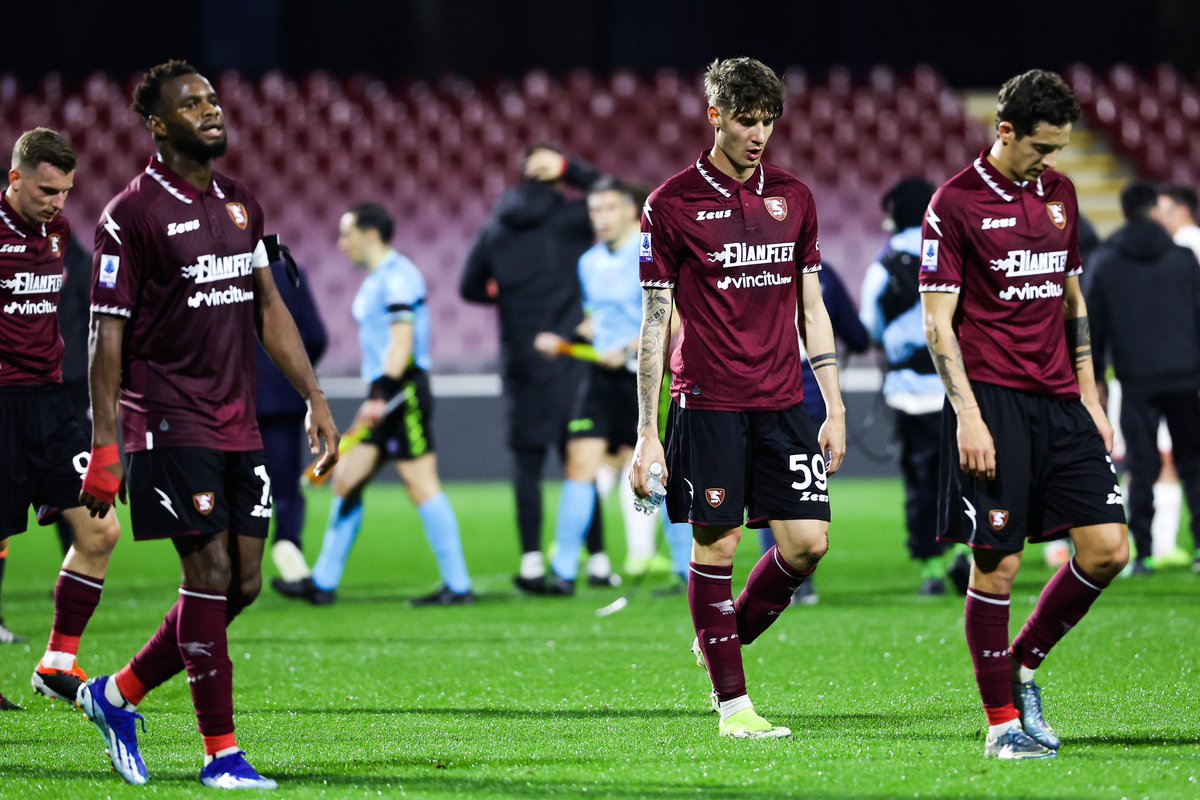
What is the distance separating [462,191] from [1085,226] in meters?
9.79

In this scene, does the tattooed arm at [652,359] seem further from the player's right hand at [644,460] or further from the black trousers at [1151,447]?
the black trousers at [1151,447]

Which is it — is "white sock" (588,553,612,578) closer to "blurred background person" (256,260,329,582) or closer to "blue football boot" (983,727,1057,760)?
"blurred background person" (256,260,329,582)

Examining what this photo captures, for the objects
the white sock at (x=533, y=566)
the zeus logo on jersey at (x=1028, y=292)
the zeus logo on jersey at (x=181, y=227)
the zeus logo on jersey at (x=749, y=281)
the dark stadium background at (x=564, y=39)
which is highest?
the dark stadium background at (x=564, y=39)

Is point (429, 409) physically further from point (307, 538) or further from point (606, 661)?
point (307, 538)

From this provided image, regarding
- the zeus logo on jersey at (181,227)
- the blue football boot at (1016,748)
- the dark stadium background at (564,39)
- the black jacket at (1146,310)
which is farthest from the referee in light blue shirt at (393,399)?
the dark stadium background at (564,39)

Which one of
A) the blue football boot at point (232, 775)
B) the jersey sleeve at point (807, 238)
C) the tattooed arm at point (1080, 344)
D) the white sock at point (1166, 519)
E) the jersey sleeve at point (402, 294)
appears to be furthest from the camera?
the white sock at point (1166, 519)

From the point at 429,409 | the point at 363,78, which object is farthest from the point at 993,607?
the point at 363,78

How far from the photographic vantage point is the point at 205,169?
4625 millimetres

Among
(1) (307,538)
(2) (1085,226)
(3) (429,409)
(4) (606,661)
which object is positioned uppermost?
(2) (1085,226)

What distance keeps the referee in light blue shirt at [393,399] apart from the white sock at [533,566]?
39 cm

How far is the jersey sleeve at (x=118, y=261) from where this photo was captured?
14.6 feet

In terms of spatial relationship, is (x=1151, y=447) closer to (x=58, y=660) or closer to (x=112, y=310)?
(x=58, y=660)

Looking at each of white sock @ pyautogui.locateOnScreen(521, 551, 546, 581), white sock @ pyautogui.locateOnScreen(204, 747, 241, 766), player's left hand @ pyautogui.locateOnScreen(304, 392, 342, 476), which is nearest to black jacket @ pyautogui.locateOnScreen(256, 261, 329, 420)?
white sock @ pyautogui.locateOnScreen(521, 551, 546, 581)

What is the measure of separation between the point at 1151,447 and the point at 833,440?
5.09 meters
